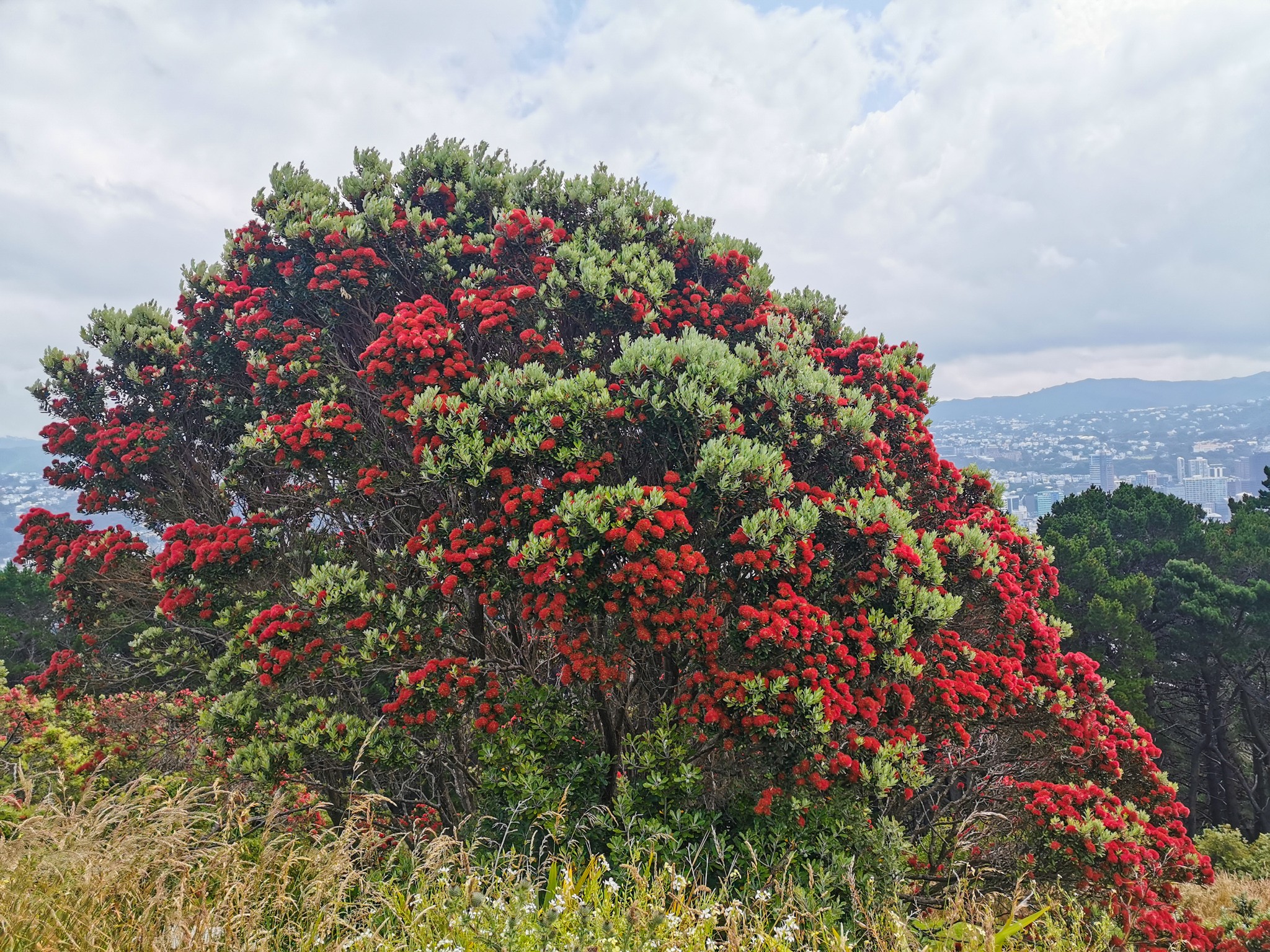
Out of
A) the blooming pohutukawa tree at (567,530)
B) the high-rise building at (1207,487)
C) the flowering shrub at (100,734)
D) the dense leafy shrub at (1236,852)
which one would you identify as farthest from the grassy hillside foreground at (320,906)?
the high-rise building at (1207,487)

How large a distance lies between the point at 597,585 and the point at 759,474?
183 centimetres

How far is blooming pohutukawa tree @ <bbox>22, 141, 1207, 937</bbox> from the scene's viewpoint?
5898 millimetres

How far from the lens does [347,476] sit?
7977mm

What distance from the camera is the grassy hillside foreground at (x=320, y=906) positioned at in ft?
10.6

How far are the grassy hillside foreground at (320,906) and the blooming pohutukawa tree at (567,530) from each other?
1.02m

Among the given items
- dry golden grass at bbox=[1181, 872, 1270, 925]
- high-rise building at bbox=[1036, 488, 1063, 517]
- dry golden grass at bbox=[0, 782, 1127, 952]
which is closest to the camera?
dry golden grass at bbox=[0, 782, 1127, 952]

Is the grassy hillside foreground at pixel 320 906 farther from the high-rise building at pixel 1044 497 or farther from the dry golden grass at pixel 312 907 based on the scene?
the high-rise building at pixel 1044 497

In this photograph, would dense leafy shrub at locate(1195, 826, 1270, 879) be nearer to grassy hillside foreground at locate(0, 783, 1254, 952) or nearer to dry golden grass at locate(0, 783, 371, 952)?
grassy hillside foreground at locate(0, 783, 1254, 952)

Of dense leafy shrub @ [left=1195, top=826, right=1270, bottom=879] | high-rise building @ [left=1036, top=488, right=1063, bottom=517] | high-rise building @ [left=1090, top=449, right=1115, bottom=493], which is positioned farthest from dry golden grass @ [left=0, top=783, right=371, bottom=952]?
high-rise building @ [left=1090, top=449, right=1115, bottom=493]

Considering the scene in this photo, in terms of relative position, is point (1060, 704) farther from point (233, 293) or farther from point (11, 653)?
point (11, 653)

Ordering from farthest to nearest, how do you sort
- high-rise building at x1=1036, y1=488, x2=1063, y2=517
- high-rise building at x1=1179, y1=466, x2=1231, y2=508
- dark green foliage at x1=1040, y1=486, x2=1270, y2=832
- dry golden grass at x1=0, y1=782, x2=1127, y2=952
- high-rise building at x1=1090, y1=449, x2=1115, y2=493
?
high-rise building at x1=1090, y1=449, x2=1115, y2=493
high-rise building at x1=1179, y1=466, x2=1231, y2=508
high-rise building at x1=1036, y1=488, x2=1063, y2=517
dark green foliage at x1=1040, y1=486, x2=1270, y2=832
dry golden grass at x1=0, y1=782, x2=1127, y2=952

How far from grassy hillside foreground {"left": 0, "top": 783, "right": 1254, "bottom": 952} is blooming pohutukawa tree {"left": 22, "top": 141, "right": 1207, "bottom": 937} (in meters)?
1.02

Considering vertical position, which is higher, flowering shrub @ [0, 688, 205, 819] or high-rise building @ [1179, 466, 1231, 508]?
flowering shrub @ [0, 688, 205, 819]

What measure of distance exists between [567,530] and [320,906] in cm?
303
